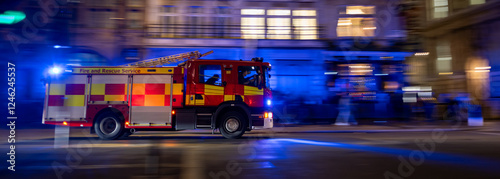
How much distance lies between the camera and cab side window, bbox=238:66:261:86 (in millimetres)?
10234

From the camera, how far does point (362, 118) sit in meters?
18.0

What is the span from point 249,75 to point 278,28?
11347 mm

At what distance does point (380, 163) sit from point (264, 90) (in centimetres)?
485

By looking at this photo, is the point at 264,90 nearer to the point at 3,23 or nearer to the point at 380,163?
the point at 380,163

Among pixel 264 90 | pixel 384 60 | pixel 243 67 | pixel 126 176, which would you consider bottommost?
pixel 126 176

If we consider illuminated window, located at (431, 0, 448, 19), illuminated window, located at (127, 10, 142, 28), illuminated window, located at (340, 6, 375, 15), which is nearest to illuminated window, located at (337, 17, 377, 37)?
illuminated window, located at (340, 6, 375, 15)

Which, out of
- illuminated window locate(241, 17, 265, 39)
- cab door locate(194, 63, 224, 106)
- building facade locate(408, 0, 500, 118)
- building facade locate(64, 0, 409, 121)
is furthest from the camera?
illuminated window locate(241, 17, 265, 39)

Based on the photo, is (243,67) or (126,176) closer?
(126,176)

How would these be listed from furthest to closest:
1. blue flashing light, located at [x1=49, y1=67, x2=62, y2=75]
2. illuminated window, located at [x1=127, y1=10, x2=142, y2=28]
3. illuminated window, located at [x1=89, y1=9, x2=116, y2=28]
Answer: illuminated window, located at [x1=127, y1=10, x2=142, y2=28] < illuminated window, located at [x1=89, y1=9, x2=116, y2=28] < blue flashing light, located at [x1=49, y1=67, x2=62, y2=75]

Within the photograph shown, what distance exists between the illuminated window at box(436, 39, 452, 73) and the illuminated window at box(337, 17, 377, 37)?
14.9ft

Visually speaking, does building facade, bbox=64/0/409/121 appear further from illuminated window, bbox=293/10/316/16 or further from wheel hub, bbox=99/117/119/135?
wheel hub, bbox=99/117/119/135

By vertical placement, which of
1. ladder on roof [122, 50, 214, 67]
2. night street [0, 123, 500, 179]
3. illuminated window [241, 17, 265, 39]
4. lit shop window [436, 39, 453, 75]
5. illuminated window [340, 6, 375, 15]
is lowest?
night street [0, 123, 500, 179]

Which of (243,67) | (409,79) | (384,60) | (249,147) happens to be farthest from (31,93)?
(409,79)

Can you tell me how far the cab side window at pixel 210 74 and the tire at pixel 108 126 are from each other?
278cm
